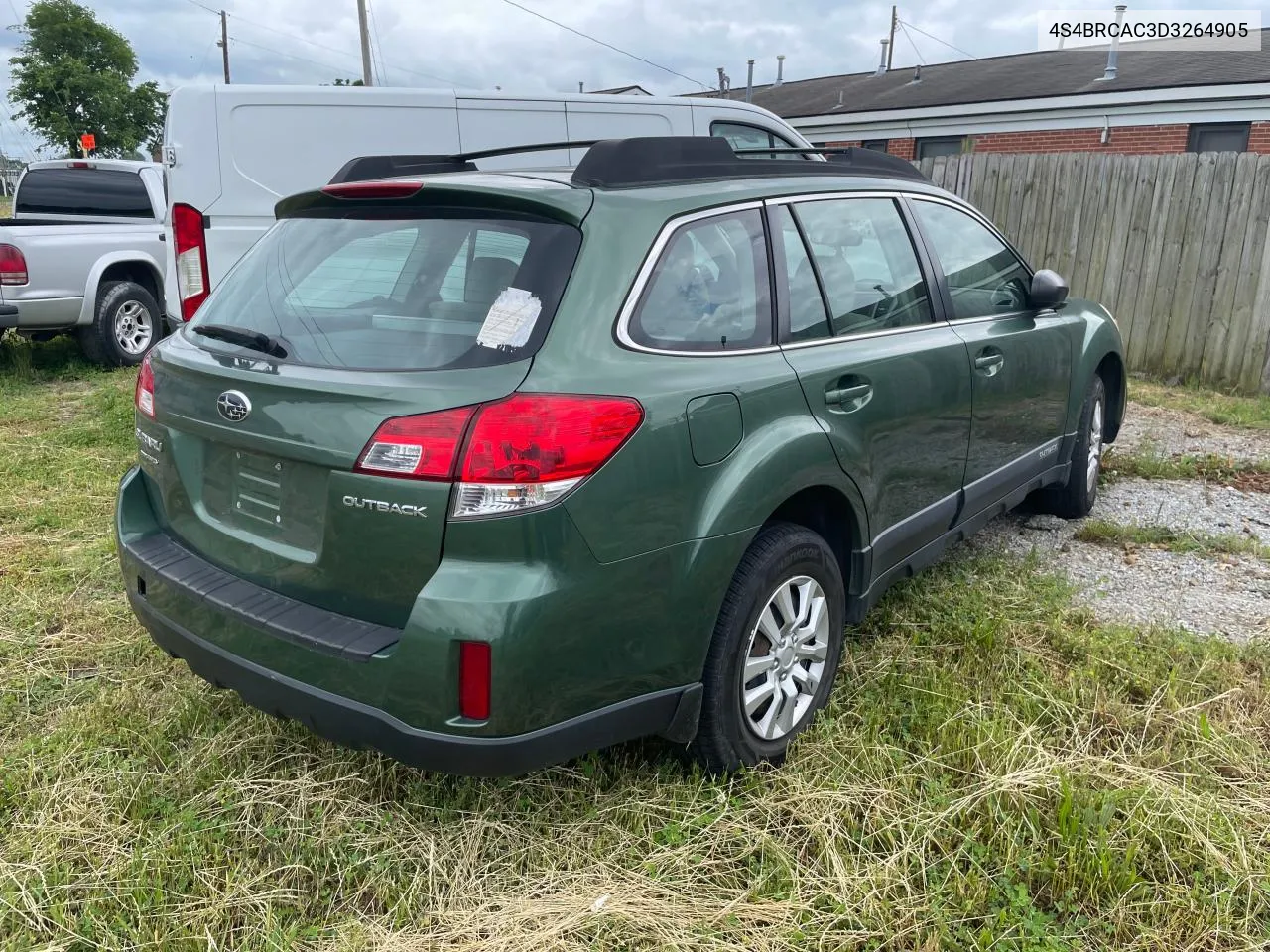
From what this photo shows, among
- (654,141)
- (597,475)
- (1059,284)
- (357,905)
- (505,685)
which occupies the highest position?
(654,141)

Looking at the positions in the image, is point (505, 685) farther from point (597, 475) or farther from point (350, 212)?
point (350, 212)

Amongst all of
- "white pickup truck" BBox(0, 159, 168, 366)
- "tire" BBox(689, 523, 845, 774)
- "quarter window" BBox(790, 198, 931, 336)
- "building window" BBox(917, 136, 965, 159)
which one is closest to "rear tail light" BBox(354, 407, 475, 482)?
"tire" BBox(689, 523, 845, 774)

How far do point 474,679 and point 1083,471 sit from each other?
3893 millimetres

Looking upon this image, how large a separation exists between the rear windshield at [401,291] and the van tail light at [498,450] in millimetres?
158

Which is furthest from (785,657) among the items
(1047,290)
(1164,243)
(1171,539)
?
(1164,243)

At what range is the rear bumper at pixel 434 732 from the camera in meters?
2.20

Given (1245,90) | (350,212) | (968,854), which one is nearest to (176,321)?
(350,212)

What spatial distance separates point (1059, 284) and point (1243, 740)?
2042 mm

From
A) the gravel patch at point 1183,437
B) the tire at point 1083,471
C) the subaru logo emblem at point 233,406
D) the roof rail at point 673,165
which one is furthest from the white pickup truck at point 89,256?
the gravel patch at point 1183,437

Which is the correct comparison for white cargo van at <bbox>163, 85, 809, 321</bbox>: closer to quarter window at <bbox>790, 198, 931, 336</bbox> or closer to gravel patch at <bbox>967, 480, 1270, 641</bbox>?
quarter window at <bbox>790, 198, 931, 336</bbox>

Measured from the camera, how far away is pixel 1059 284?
4.21m

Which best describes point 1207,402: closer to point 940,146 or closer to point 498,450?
point 498,450

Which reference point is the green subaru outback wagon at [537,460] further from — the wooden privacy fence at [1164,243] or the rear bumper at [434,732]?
the wooden privacy fence at [1164,243]

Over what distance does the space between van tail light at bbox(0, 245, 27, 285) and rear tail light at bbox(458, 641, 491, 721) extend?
25.5 feet
